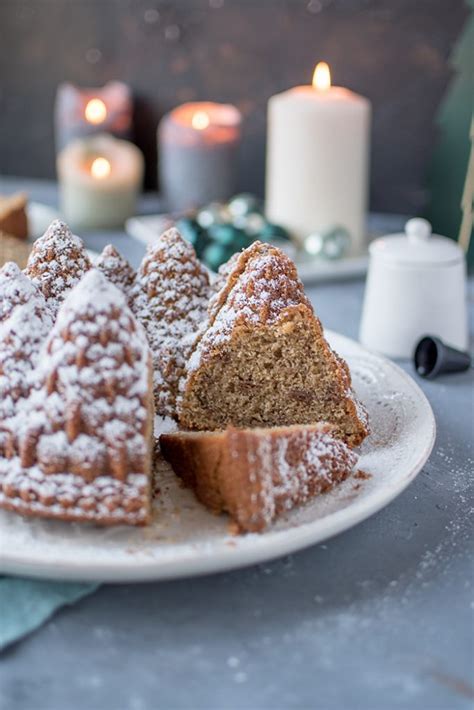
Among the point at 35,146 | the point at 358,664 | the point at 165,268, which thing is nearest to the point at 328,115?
the point at 165,268

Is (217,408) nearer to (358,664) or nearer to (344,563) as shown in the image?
(344,563)

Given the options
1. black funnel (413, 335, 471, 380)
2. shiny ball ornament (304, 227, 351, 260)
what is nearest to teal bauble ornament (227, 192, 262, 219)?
shiny ball ornament (304, 227, 351, 260)

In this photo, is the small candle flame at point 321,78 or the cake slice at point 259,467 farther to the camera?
the small candle flame at point 321,78

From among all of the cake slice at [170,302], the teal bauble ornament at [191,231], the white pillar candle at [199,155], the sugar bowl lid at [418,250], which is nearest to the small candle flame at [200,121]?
the white pillar candle at [199,155]

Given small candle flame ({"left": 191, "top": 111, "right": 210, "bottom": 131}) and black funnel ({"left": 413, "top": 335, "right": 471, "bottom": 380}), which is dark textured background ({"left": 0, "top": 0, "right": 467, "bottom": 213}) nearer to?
small candle flame ({"left": 191, "top": 111, "right": 210, "bottom": 131})

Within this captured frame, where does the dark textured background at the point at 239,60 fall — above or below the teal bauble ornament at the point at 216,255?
above

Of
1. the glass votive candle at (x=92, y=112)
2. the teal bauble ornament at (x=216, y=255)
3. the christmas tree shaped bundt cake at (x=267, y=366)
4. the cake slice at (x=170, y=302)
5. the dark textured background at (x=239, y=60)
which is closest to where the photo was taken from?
the christmas tree shaped bundt cake at (x=267, y=366)

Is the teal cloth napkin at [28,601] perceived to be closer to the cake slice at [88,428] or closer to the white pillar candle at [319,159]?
the cake slice at [88,428]
